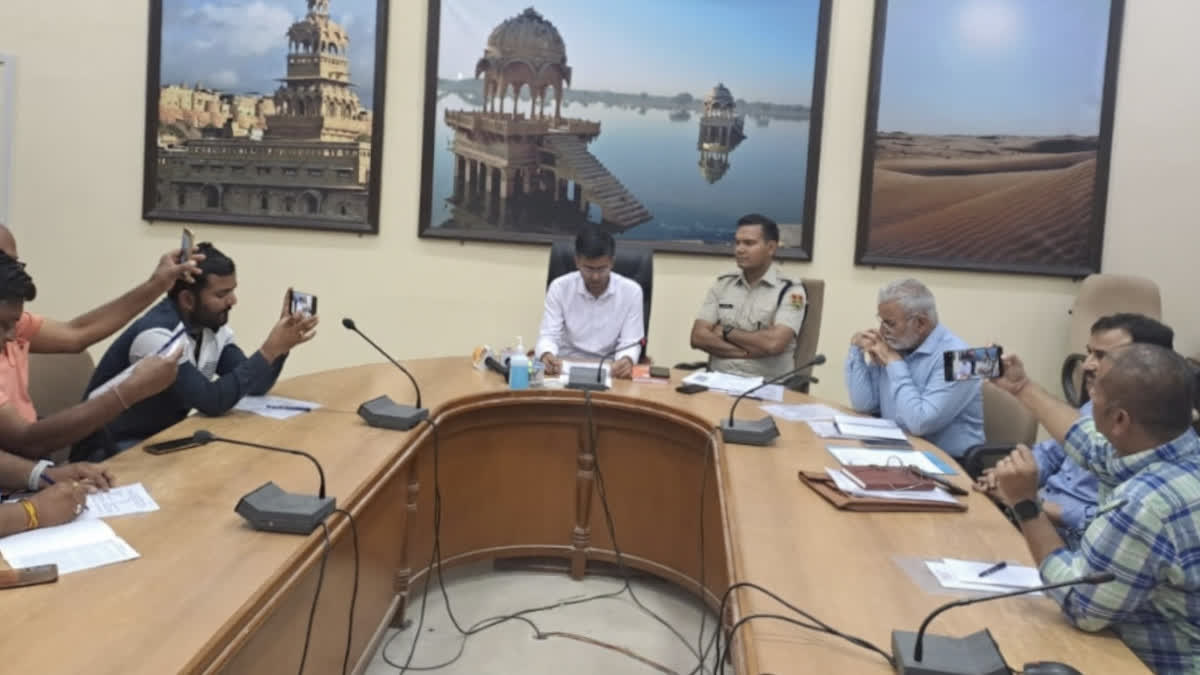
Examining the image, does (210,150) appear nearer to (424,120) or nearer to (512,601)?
(424,120)

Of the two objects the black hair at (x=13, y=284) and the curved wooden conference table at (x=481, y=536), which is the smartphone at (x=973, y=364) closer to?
the curved wooden conference table at (x=481, y=536)

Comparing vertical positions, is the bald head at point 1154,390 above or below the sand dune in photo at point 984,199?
below

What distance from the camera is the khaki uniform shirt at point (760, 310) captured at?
3674 mm

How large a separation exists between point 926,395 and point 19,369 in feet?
8.29

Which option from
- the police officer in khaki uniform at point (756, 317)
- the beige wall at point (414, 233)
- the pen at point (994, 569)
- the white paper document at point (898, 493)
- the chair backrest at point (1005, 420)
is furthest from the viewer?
the beige wall at point (414, 233)

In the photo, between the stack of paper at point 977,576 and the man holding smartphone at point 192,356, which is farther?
the man holding smartphone at point 192,356

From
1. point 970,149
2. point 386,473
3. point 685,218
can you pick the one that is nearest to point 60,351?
point 386,473

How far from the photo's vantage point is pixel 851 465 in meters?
2.21

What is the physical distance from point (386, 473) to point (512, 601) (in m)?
1.03


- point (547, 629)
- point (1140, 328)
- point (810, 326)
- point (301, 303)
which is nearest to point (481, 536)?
point (547, 629)

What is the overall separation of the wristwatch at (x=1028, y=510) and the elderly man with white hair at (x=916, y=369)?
40.3 inches

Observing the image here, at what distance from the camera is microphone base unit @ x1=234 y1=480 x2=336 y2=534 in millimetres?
1614

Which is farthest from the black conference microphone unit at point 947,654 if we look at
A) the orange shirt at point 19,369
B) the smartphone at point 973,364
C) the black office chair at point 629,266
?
the black office chair at point 629,266

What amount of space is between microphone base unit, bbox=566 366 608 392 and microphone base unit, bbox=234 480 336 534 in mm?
1417
